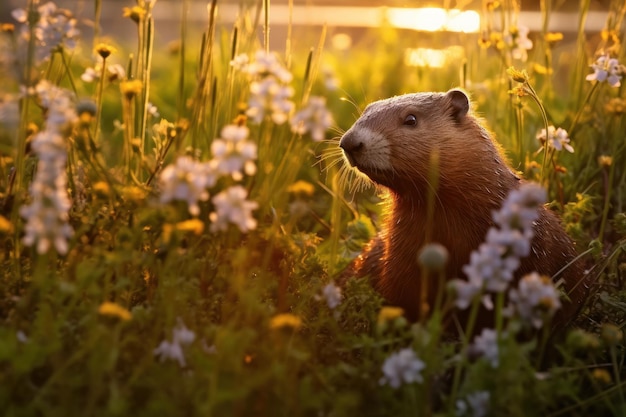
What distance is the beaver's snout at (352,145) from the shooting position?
3723 millimetres

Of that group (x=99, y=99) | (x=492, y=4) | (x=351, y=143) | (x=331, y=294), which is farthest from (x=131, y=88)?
(x=492, y=4)

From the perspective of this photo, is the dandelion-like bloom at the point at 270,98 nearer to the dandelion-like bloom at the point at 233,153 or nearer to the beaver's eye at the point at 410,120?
the dandelion-like bloom at the point at 233,153

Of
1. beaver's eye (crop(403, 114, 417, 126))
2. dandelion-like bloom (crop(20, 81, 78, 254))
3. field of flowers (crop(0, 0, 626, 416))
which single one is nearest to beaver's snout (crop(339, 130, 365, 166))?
field of flowers (crop(0, 0, 626, 416))

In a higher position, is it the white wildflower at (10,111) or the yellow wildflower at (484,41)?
the yellow wildflower at (484,41)

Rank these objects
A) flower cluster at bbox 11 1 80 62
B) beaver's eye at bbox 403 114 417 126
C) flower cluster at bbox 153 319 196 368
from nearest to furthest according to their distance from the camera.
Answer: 1. flower cluster at bbox 153 319 196 368
2. flower cluster at bbox 11 1 80 62
3. beaver's eye at bbox 403 114 417 126

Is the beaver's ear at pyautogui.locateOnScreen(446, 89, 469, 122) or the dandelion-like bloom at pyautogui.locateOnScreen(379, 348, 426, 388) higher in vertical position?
the beaver's ear at pyautogui.locateOnScreen(446, 89, 469, 122)

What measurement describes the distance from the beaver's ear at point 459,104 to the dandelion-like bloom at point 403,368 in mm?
1881

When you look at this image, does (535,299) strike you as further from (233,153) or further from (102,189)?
(102,189)

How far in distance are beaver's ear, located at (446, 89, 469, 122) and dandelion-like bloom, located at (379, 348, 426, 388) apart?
1881 millimetres

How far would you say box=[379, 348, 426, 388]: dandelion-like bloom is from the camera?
90.7 inches

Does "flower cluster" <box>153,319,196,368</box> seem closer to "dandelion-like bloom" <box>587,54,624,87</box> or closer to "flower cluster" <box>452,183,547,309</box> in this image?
"flower cluster" <box>452,183,547,309</box>

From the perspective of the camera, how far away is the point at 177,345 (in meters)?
2.40

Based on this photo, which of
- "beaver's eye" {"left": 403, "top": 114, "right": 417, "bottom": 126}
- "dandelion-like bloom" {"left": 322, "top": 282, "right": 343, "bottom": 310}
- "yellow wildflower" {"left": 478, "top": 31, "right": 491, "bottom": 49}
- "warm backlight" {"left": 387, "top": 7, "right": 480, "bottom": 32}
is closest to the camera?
"dandelion-like bloom" {"left": 322, "top": 282, "right": 343, "bottom": 310}

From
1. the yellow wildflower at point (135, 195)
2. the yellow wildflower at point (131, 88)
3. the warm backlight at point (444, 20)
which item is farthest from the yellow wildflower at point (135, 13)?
the warm backlight at point (444, 20)
